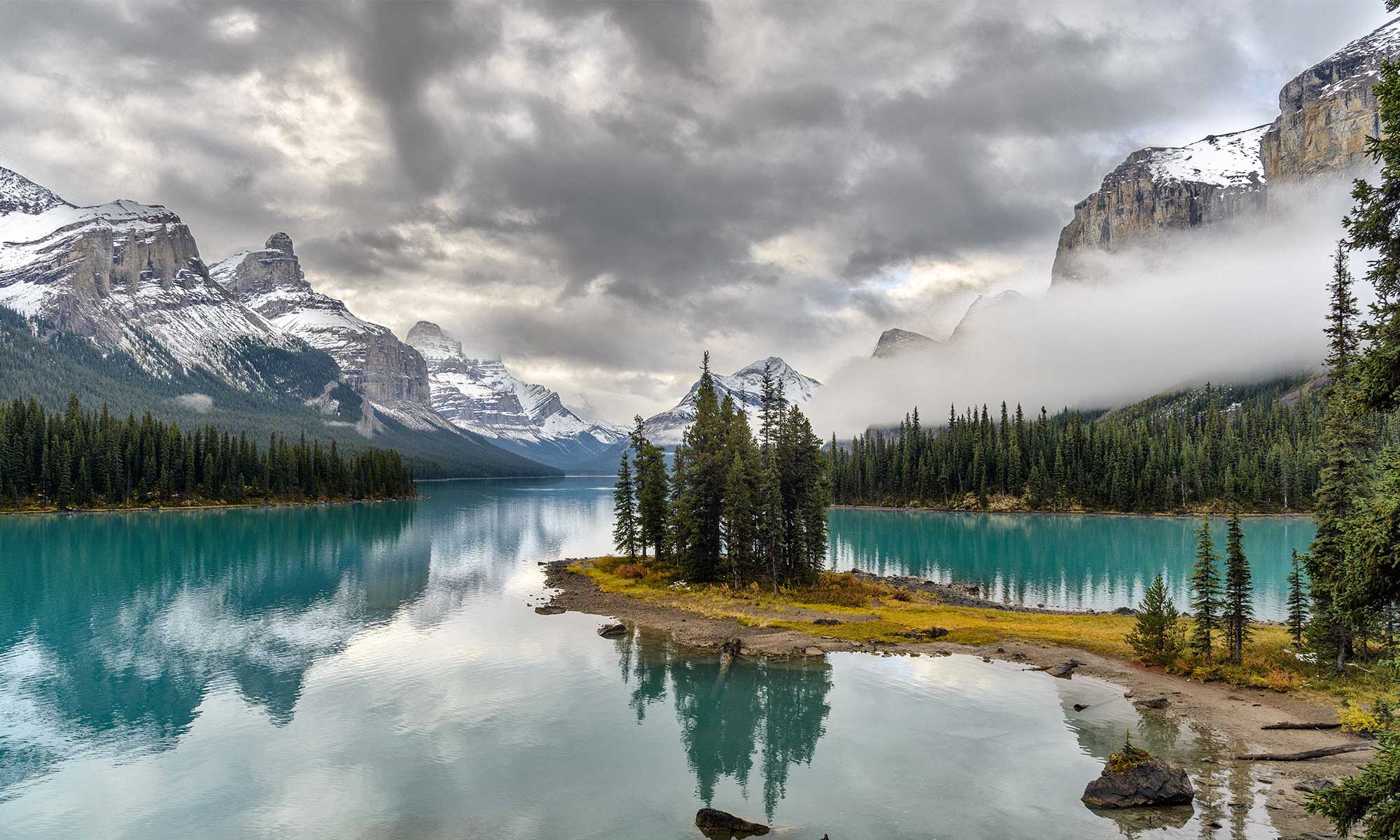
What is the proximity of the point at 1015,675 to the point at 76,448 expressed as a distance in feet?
610

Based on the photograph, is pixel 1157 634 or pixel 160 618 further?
pixel 160 618

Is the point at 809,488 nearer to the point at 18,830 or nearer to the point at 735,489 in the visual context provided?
the point at 735,489

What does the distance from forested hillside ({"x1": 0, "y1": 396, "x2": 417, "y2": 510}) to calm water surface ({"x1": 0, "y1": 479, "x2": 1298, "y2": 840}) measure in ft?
358

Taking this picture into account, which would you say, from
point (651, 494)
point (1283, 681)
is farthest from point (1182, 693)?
point (651, 494)

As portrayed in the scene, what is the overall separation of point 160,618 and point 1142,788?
7083cm

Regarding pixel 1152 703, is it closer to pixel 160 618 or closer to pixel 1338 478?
pixel 1338 478

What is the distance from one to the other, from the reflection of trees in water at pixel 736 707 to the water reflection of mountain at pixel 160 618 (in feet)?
67.4

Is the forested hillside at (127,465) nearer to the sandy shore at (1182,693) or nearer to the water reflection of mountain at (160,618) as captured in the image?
the water reflection of mountain at (160,618)

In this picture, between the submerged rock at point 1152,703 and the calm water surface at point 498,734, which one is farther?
the submerged rock at point 1152,703

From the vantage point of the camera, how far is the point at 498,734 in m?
34.3

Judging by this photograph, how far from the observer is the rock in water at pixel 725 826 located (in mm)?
24781

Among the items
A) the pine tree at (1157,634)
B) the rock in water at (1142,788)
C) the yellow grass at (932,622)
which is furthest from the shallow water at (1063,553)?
the rock in water at (1142,788)

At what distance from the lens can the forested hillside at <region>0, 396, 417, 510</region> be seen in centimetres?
14700

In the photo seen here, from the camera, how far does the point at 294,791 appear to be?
28359 mm
